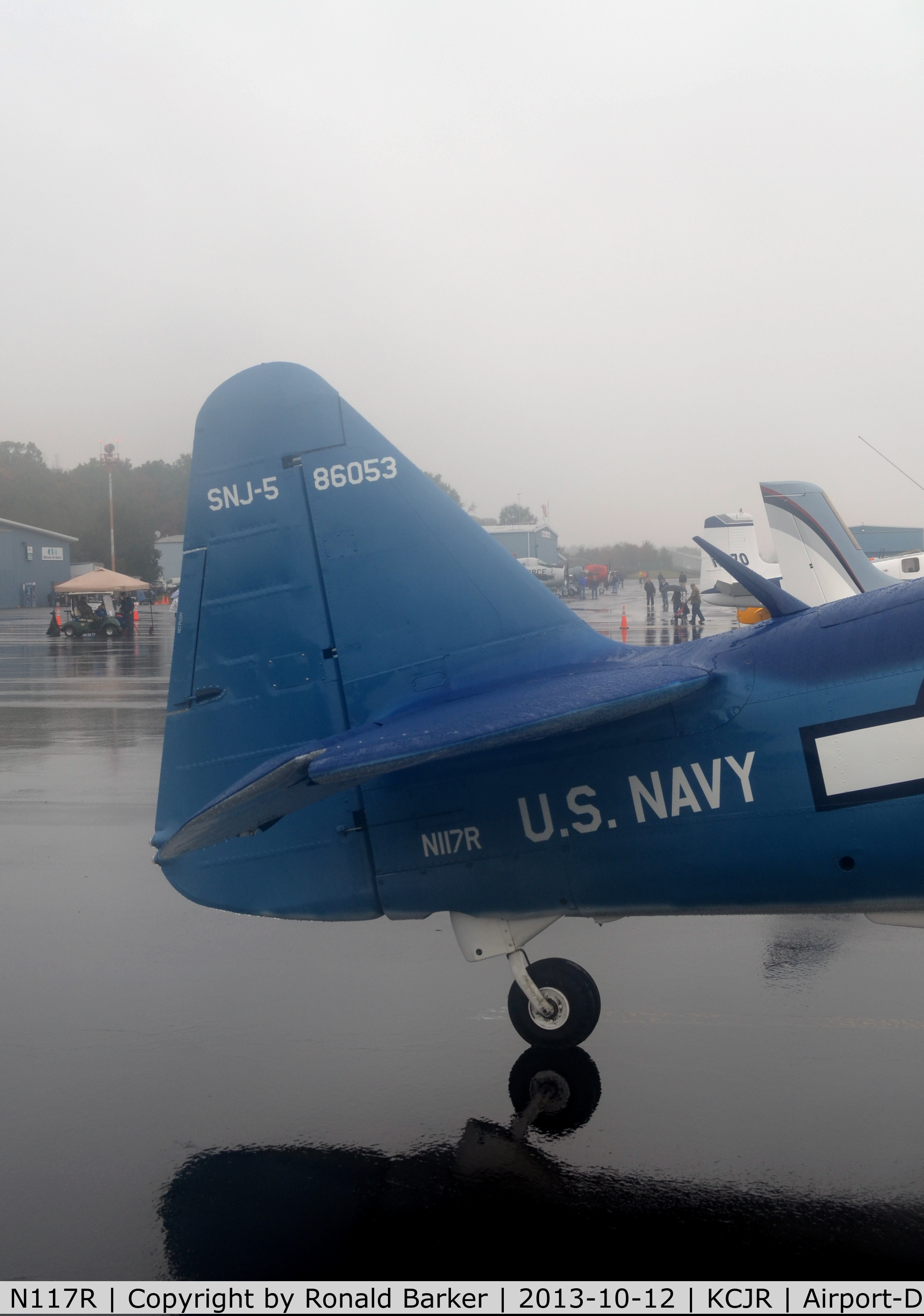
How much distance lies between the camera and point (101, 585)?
41938mm

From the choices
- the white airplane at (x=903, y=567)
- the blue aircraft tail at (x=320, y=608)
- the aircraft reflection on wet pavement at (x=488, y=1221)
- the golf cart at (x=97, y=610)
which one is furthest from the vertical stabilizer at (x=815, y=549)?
the golf cart at (x=97, y=610)

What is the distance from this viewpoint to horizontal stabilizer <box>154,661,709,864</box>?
122 inches

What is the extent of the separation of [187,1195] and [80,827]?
20.5 ft

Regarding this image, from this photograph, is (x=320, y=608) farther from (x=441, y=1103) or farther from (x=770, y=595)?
(x=441, y=1103)

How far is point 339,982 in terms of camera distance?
5.45 m

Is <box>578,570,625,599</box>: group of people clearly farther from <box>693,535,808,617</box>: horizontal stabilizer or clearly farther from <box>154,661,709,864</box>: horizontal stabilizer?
<box>154,661,709,864</box>: horizontal stabilizer

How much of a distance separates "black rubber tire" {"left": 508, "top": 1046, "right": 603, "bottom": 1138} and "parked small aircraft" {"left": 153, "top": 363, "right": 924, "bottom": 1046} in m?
0.12

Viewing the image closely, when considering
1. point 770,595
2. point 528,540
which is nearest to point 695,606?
point 770,595

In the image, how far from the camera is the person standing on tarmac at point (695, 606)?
33469 mm

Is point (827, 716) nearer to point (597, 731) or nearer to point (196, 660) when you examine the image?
point (597, 731)

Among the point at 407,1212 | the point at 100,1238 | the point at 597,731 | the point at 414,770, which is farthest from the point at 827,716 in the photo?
the point at 100,1238
